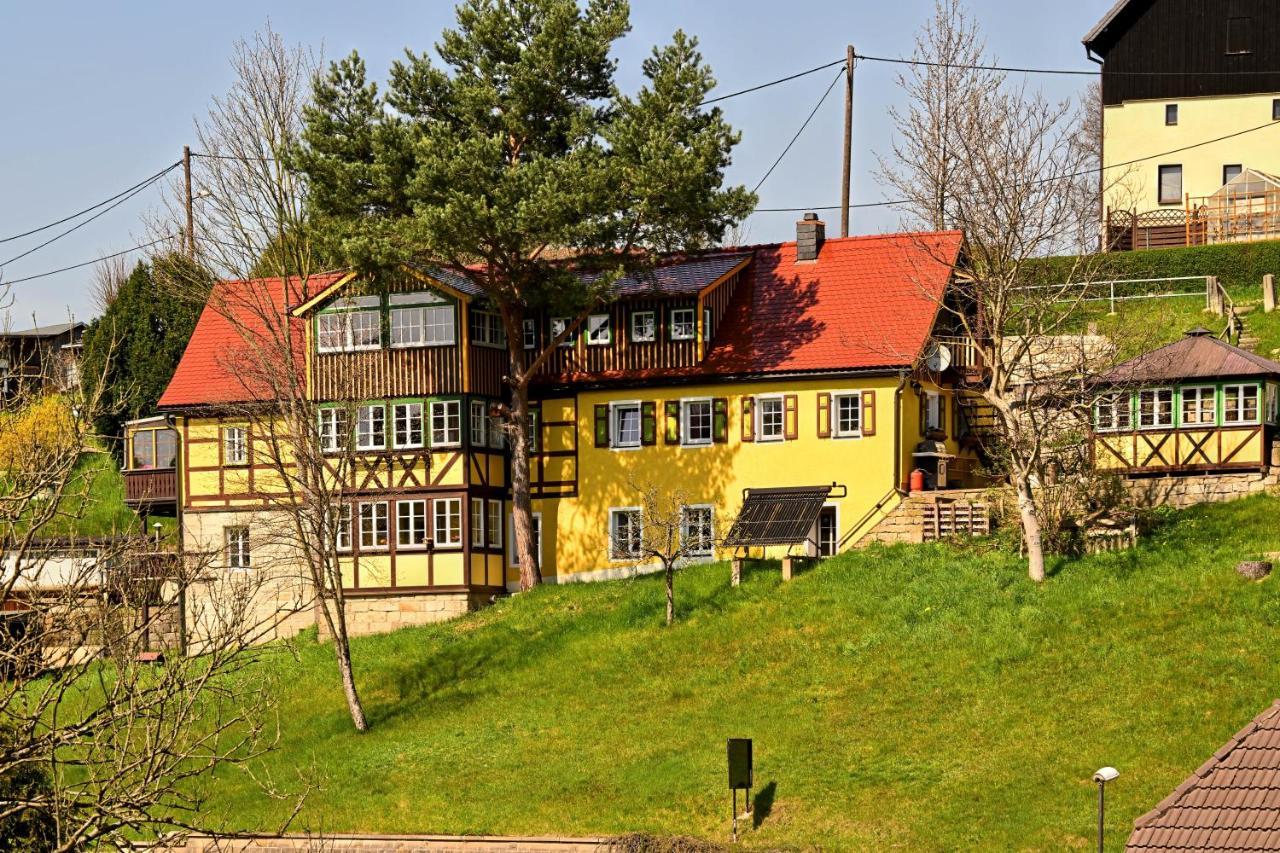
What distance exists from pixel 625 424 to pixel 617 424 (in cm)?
19

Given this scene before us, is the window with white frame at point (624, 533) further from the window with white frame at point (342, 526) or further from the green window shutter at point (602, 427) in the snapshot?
the window with white frame at point (342, 526)

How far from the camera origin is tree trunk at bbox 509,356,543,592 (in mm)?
44438

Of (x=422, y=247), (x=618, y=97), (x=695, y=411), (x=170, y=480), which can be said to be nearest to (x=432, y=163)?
(x=422, y=247)

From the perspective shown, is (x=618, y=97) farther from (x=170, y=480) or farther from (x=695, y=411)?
(x=170, y=480)

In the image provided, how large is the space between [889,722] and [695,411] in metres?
13.5

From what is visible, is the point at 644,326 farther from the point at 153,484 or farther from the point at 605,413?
the point at 153,484

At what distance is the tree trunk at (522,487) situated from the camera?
146ft

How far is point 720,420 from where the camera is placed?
4447cm

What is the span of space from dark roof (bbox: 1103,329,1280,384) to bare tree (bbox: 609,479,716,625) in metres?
9.48

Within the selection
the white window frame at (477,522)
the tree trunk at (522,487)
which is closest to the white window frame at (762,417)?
the tree trunk at (522,487)

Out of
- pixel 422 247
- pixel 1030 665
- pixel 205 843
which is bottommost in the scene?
pixel 205 843

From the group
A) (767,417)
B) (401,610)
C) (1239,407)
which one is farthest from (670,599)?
(1239,407)

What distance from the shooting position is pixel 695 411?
147 feet

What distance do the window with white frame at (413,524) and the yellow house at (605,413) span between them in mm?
52
